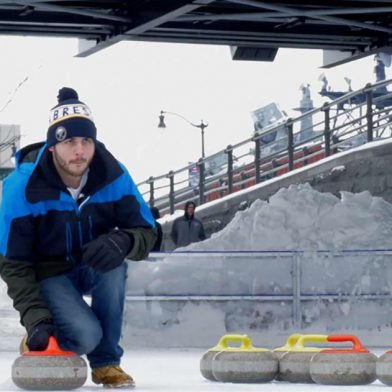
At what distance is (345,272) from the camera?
49.3 ft

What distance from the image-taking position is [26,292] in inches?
266

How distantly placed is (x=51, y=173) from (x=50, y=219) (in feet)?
0.68

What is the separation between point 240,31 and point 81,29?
2.52 metres

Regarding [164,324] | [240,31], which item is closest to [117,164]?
[164,324]

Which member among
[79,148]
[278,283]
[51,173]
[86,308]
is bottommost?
[86,308]

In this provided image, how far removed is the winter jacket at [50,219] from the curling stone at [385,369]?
1.25m

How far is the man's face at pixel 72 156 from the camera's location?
687 centimetres

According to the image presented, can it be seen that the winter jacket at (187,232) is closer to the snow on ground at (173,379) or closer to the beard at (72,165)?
the snow on ground at (173,379)

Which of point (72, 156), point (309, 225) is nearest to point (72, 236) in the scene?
point (72, 156)

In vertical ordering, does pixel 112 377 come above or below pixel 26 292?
below

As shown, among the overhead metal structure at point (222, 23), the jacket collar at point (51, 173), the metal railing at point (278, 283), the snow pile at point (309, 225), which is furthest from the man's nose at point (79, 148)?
the overhead metal structure at point (222, 23)

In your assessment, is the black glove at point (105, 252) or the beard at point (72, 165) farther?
the beard at point (72, 165)

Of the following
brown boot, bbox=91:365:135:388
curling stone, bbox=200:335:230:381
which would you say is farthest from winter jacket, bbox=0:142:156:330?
curling stone, bbox=200:335:230:381

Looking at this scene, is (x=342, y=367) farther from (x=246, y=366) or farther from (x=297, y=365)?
(x=246, y=366)
